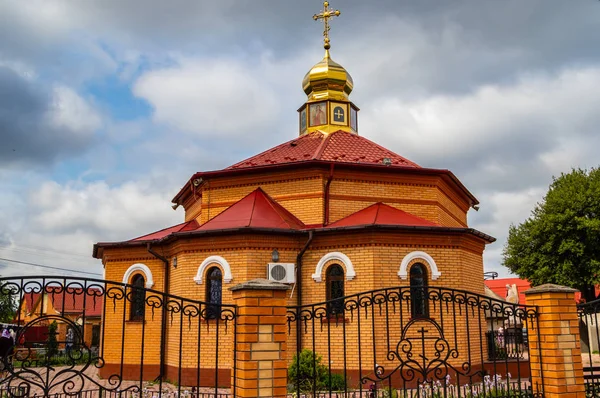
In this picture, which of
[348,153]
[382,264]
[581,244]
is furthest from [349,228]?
[581,244]

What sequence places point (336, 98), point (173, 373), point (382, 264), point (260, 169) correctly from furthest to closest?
point (336, 98)
point (260, 169)
point (173, 373)
point (382, 264)

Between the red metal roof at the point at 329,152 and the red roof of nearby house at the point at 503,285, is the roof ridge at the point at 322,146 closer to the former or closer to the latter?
the red metal roof at the point at 329,152

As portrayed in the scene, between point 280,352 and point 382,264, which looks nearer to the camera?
point 280,352

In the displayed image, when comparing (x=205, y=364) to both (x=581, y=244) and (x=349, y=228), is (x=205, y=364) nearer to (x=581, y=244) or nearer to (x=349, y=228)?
(x=349, y=228)

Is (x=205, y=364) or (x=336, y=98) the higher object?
(x=336, y=98)

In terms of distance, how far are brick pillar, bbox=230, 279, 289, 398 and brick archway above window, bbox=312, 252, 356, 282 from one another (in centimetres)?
617

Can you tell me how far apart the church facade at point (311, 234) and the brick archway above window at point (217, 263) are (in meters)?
0.02

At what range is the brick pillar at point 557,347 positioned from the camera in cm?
668

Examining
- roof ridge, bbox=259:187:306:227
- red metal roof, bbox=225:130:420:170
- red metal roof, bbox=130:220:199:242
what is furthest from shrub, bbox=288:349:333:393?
red metal roof, bbox=130:220:199:242

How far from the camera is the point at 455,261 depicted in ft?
40.2

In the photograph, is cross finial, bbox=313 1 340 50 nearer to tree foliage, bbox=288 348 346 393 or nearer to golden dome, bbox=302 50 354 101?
golden dome, bbox=302 50 354 101

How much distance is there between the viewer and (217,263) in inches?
480

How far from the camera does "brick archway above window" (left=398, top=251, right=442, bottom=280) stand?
39.0ft

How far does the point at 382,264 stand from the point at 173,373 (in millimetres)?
5370
